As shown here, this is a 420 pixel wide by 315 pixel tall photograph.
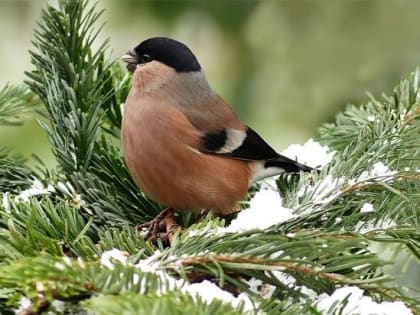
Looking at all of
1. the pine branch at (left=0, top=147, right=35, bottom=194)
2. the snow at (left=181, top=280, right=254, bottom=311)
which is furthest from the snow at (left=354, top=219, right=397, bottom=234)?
the pine branch at (left=0, top=147, right=35, bottom=194)

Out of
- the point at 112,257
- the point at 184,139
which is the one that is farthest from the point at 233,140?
the point at 112,257

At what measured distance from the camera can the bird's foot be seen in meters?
1.43

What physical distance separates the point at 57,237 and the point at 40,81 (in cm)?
48

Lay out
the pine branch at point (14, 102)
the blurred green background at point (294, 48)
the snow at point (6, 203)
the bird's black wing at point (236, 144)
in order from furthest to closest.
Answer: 1. the blurred green background at point (294, 48)
2. the bird's black wing at point (236, 144)
3. the pine branch at point (14, 102)
4. the snow at point (6, 203)

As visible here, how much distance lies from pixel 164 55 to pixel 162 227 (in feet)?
3.16

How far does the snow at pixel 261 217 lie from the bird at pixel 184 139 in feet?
1.33

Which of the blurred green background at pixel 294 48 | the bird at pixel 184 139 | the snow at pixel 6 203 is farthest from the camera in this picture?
the blurred green background at pixel 294 48

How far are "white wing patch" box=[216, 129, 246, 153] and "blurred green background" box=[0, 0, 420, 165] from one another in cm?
68

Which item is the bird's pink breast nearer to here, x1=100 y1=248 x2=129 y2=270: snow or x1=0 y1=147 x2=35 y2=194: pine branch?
x1=0 y1=147 x2=35 y2=194: pine branch

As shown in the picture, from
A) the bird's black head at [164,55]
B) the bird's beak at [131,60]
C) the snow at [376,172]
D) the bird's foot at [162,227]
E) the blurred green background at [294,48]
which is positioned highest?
the blurred green background at [294,48]

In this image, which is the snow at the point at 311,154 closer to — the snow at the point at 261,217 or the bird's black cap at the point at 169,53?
the snow at the point at 261,217

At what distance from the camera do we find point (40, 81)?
1.70 m

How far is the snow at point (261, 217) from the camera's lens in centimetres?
126

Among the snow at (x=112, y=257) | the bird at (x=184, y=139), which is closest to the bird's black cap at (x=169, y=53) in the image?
the bird at (x=184, y=139)
